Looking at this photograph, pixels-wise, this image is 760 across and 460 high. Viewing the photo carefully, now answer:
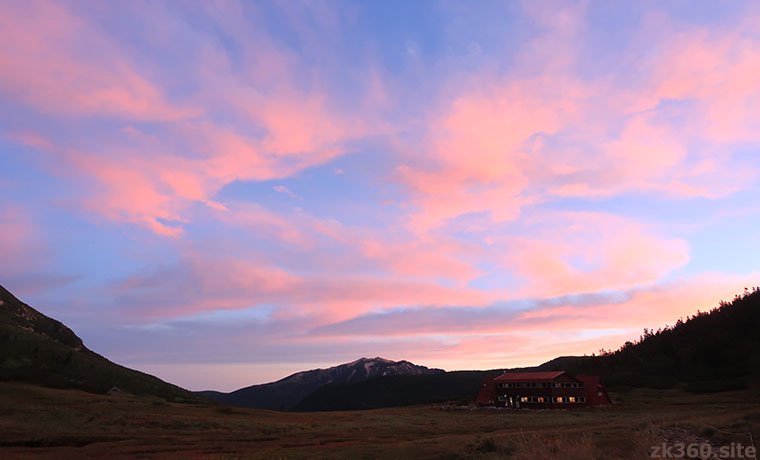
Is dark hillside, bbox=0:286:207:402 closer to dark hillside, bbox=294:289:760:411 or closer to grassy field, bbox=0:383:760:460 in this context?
grassy field, bbox=0:383:760:460

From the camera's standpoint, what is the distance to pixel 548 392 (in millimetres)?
85812

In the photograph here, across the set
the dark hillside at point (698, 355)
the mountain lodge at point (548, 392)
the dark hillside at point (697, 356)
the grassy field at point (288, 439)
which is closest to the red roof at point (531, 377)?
the mountain lodge at point (548, 392)

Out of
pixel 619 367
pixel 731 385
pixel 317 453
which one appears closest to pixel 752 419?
pixel 317 453

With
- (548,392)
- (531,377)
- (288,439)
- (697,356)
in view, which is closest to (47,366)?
(288,439)

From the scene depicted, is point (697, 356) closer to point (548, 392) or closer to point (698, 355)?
point (698, 355)

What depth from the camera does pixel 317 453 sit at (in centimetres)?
2586

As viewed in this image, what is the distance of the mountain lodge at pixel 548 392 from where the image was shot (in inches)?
3295

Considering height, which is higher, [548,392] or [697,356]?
[697,356]

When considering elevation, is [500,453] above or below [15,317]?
below

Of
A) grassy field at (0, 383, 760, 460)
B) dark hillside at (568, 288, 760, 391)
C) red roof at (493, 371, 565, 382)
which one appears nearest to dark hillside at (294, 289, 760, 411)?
dark hillside at (568, 288, 760, 391)

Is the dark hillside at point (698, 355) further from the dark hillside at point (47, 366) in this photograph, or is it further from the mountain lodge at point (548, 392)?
the dark hillside at point (47, 366)

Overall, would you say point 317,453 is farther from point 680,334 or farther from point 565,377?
point 680,334

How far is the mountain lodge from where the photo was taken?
83.7 metres

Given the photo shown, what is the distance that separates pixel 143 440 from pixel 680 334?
186076 millimetres
